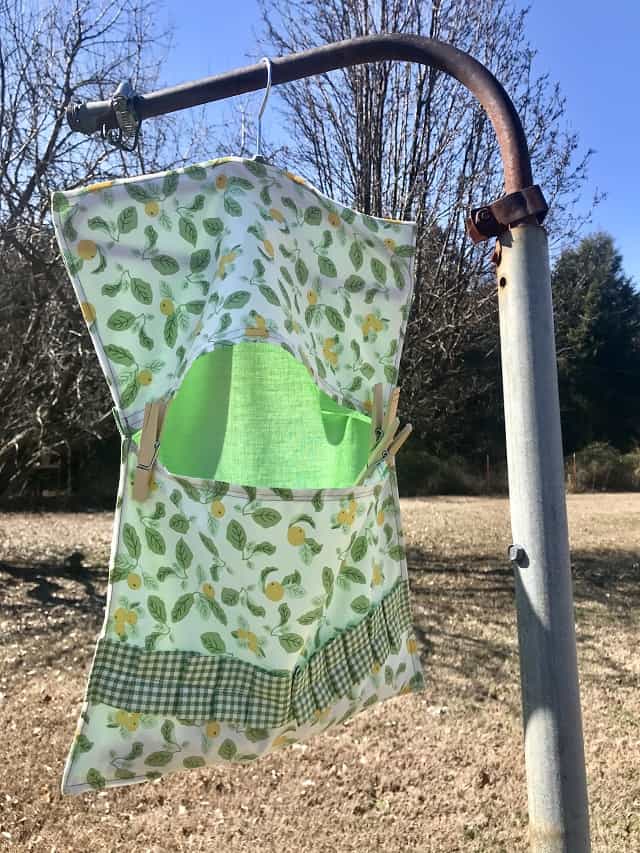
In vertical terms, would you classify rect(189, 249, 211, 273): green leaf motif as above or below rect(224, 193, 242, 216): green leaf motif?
below

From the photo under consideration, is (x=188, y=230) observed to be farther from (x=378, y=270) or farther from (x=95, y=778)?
(x=95, y=778)

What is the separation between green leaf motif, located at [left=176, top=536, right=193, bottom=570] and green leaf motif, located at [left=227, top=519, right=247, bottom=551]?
0.08m

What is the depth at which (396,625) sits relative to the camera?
5.16ft

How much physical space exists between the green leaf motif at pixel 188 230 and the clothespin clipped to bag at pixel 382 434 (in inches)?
20.6

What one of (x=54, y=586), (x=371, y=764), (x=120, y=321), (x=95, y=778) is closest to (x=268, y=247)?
(x=120, y=321)

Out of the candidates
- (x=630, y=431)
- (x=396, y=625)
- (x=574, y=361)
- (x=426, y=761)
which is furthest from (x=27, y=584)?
(x=630, y=431)

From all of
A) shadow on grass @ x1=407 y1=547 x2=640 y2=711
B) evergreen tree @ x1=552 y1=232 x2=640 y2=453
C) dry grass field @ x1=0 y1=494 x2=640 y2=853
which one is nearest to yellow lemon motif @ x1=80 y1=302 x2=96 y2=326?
dry grass field @ x1=0 y1=494 x2=640 y2=853

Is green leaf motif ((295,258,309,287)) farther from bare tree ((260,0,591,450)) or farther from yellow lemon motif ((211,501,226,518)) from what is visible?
bare tree ((260,0,591,450))

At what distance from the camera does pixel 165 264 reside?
1407 millimetres

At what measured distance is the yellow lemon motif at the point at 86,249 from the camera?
4.45ft

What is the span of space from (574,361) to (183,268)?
1901 centimetres

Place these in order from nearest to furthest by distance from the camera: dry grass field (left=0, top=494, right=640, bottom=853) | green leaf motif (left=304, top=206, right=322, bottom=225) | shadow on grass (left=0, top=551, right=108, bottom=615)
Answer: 1. green leaf motif (left=304, top=206, right=322, bottom=225)
2. dry grass field (left=0, top=494, right=640, bottom=853)
3. shadow on grass (left=0, top=551, right=108, bottom=615)

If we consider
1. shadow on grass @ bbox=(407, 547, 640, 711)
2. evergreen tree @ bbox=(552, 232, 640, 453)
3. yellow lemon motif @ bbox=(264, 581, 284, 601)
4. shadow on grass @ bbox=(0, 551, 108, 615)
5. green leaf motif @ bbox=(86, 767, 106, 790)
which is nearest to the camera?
green leaf motif @ bbox=(86, 767, 106, 790)

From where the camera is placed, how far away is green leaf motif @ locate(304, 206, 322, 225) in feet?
4.96
